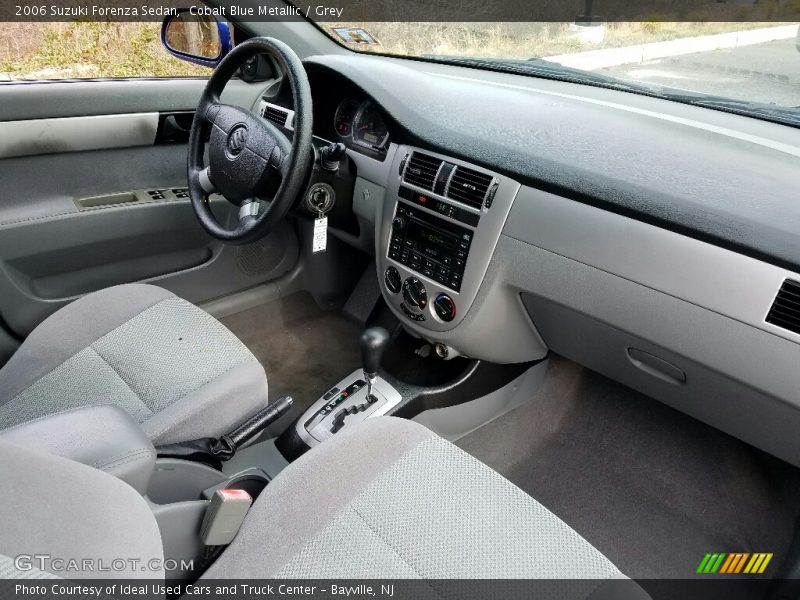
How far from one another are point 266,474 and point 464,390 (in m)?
0.61

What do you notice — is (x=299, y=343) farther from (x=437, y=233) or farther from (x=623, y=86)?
(x=623, y=86)

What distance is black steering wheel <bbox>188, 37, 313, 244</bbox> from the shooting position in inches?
64.6

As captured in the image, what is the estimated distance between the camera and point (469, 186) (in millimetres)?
1668

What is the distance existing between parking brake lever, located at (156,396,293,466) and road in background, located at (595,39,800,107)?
1.31 metres

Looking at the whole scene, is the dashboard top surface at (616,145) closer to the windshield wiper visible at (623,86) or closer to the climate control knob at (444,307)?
the windshield wiper visible at (623,86)

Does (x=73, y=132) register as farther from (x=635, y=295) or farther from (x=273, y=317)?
(x=635, y=295)

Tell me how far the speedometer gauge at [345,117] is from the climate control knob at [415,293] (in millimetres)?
508

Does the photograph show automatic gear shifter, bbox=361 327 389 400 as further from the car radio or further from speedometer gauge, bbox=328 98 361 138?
speedometer gauge, bbox=328 98 361 138

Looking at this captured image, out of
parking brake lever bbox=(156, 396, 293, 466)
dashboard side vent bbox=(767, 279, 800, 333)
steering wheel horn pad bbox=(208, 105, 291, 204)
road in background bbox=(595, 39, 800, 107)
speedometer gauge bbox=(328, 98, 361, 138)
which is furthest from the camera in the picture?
speedometer gauge bbox=(328, 98, 361, 138)

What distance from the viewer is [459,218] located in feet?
5.56

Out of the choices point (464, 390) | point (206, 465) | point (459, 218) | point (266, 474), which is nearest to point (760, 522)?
point (464, 390)

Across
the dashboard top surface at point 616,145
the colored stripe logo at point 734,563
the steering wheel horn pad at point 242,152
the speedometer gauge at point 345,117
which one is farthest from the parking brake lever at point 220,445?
the colored stripe logo at point 734,563

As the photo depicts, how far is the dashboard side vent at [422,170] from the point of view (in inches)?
68.9

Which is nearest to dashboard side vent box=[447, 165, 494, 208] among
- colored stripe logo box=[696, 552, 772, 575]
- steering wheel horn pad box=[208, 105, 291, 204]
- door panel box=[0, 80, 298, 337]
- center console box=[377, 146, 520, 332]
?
center console box=[377, 146, 520, 332]
